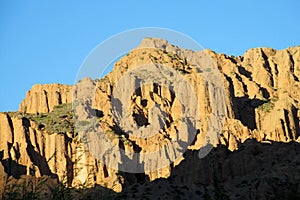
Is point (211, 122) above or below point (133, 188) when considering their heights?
above

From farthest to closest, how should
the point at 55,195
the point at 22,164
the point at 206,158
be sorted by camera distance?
the point at 22,164
the point at 206,158
the point at 55,195

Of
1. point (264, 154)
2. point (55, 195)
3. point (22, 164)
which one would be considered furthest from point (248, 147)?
point (55, 195)

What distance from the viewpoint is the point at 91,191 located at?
409 feet

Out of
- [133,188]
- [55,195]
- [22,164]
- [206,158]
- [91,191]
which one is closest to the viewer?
[55,195]

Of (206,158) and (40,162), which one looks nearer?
(206,158)

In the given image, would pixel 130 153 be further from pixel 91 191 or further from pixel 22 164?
pixel 91 191

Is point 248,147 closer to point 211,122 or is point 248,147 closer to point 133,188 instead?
point 133,188

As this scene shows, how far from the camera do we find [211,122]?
197625 mm

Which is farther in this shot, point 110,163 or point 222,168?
point 110,163

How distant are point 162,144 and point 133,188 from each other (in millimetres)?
61333

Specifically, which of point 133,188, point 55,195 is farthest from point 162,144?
point 55,195

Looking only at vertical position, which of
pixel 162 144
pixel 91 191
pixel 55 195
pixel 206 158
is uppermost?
pixel 162 144

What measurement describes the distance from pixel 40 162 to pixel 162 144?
3307 centimetres

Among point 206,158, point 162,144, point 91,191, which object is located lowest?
point 91,191
